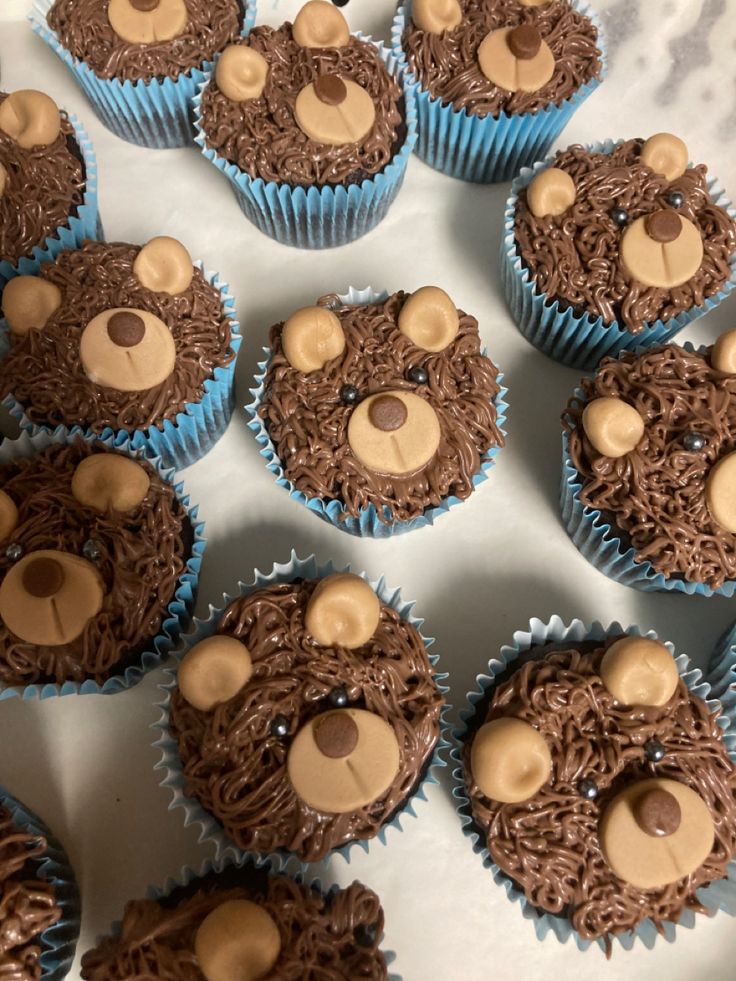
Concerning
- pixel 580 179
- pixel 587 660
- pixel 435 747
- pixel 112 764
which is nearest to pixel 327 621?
pixel 435 747

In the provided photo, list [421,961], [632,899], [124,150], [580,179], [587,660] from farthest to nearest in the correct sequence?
[124,150]
[580,179]
[421,961]
[587,660]
[632,899]

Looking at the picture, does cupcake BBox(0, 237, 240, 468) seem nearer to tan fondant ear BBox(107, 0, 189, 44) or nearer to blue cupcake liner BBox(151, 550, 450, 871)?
blue cupcake liner BBox(151, 550, 450, 871)

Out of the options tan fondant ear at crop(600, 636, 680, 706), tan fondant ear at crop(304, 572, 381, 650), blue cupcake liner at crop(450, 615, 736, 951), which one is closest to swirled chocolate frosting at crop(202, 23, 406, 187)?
tan fondant ear at crop(304, 572, 381, 650)

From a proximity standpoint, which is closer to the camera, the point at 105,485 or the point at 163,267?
the point at 105,485

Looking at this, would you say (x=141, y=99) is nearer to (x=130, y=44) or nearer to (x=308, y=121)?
(x=130, y=44)

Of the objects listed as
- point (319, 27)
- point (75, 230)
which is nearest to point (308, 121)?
point (319, 27)

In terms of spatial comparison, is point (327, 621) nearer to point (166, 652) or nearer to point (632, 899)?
point (166, 652)

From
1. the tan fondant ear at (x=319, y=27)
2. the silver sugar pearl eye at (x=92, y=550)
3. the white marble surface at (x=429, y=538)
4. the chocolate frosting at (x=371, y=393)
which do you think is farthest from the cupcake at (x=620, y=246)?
the silver sugar pearl eye at (x=92, y=550)
